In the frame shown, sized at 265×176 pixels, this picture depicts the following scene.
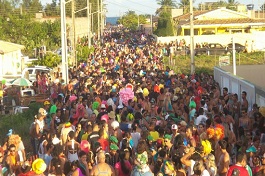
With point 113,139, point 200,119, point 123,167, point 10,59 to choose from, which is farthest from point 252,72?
point 123,167

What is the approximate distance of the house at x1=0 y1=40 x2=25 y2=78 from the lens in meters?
39.9

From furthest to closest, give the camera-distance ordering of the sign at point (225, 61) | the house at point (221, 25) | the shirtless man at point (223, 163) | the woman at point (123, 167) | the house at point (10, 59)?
the house at point (221, 25) < the house at point (10, 59) < the sign at point (225, 61) < the shirtless man at point (223, 163) < the woman at point (123, 167)

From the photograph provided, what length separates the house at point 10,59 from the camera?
39938 mm

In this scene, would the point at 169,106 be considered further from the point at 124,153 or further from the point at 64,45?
the point at 64,45

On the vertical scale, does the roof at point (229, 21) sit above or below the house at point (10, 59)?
above

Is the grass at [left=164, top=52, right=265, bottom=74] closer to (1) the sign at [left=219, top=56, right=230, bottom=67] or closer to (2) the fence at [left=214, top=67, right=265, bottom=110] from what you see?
(1) the sign at [left=219, top=56, right=230, bottom=67]

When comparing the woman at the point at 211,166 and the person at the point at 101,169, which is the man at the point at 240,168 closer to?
the woman at the point at 211,166

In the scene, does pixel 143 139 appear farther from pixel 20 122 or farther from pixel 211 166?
pixel 20 122

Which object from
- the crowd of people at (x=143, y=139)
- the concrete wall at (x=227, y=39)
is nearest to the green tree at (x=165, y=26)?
the concrete wall at (x=227, y=39)

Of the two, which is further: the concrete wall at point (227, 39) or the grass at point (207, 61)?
the concrete wall at point (227, 39)

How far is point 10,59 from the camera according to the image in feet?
139


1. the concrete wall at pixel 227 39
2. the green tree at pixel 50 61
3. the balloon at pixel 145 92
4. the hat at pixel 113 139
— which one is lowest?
the hat at pixel 113 139

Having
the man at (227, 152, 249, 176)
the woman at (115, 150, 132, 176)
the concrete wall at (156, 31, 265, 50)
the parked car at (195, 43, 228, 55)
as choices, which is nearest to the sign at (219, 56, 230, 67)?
the woman at (115, 150, 132, 176)

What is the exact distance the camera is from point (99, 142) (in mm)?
12359
